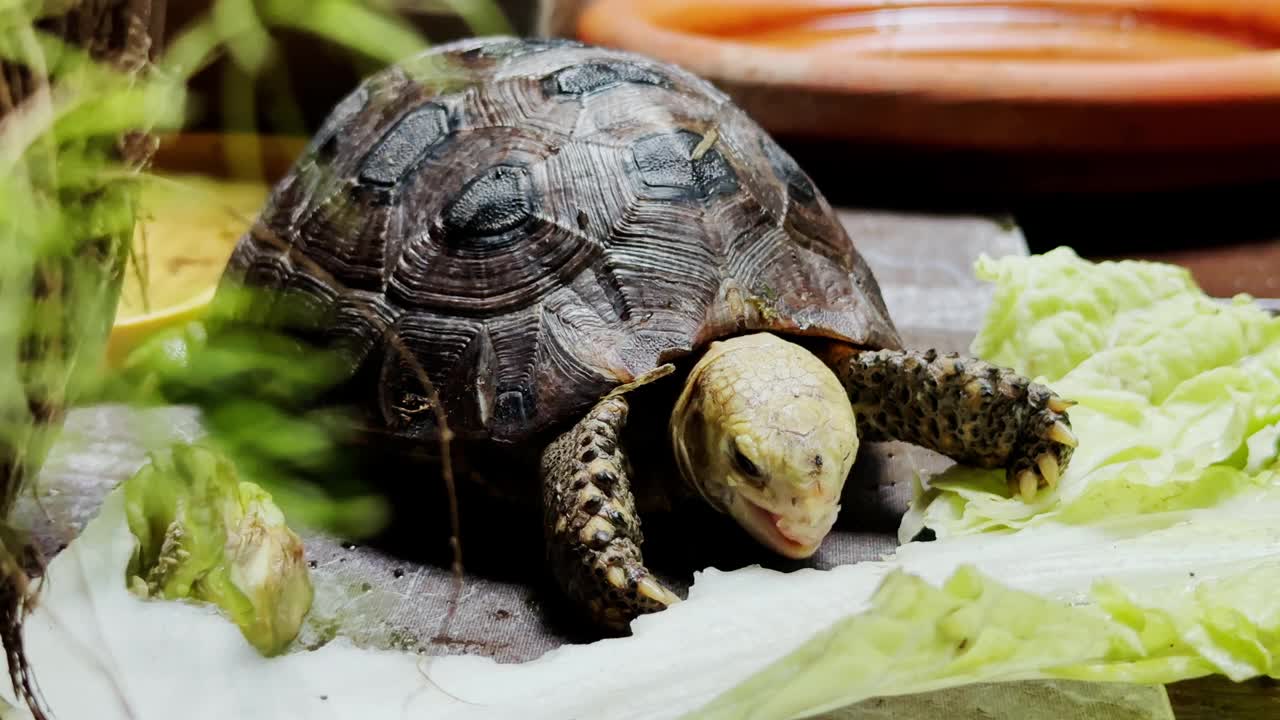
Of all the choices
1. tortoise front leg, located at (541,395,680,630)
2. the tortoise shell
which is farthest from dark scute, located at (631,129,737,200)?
tortoise front leg, located at (541,395,680,630)

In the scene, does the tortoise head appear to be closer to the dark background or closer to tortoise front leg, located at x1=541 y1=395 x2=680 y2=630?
tortoise front leg, located at x1=541 y1=395 x2=680 y2=630

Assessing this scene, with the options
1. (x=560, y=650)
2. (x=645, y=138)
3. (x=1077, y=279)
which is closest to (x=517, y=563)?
(x=560, y=650)

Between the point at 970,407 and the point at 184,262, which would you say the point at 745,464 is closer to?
the point at 970,407

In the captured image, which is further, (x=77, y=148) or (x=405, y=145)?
(x=405, y=145)

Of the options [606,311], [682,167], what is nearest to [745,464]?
[606,311]

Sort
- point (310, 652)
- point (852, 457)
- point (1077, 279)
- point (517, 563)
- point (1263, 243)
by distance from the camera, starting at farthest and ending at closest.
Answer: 1. point (1263, 243)
2. point (1077, 279)
3. point (517, 563)
4. point (852, 457)
5. point (310, 652)

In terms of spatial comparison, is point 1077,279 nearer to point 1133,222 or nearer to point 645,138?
point 645,138

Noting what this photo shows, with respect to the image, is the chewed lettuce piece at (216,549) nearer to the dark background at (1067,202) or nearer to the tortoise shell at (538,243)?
the tortoise shell at (538,243)
